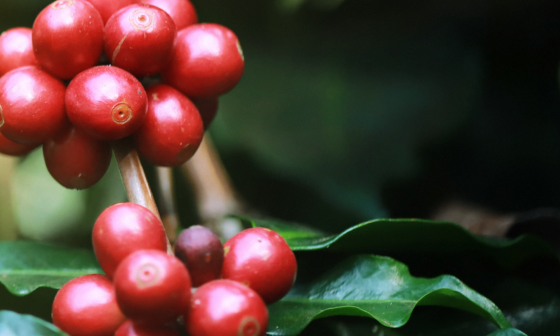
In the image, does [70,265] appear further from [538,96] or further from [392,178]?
[538,96]

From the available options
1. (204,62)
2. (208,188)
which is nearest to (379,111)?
(208,188)

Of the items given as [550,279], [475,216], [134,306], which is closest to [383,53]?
[475,216]

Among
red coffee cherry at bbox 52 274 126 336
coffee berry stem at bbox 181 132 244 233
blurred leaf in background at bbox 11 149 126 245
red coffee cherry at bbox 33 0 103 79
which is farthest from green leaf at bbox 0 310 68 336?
blurred leaf in background at bbox 11 149 126 245

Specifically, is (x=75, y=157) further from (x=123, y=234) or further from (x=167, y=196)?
(x=167, y=196)

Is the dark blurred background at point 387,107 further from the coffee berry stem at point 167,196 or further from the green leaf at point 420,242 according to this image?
the green leaf at point 420,242

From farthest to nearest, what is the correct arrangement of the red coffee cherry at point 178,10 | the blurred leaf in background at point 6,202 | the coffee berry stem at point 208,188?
the blurred leaf in background at point 6,202 < the coffee berry stem at point 208,188 < the red coffee cherry at point 178,10

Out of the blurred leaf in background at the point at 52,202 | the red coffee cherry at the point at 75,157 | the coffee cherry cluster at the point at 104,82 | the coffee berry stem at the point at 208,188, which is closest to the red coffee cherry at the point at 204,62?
the coffee cherry cluster at the point at 104,82
